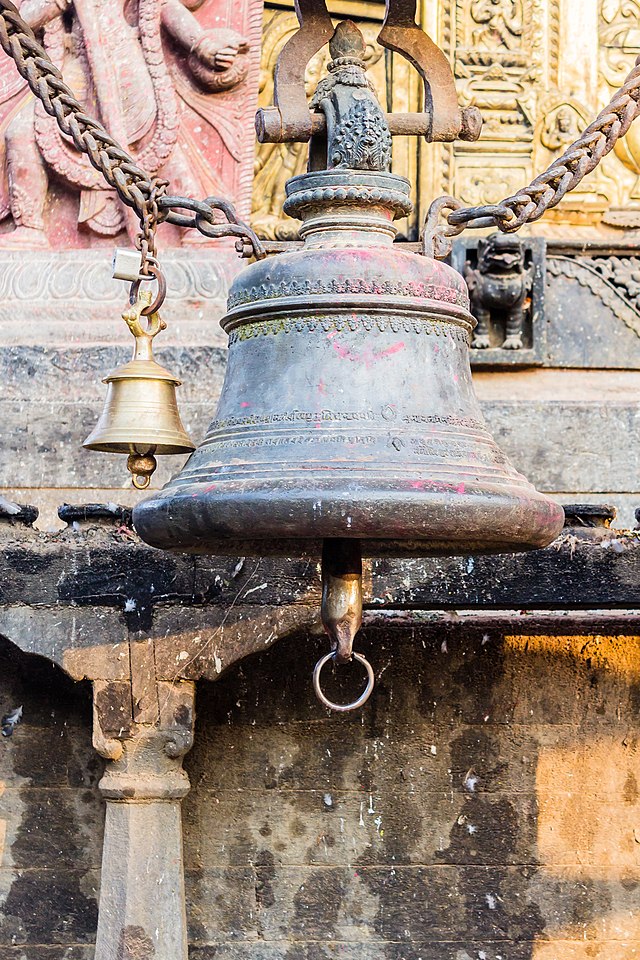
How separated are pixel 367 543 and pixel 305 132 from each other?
0.98 meters

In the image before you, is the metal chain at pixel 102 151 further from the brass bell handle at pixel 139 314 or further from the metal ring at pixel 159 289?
the brass bell handle at pixel 139 314

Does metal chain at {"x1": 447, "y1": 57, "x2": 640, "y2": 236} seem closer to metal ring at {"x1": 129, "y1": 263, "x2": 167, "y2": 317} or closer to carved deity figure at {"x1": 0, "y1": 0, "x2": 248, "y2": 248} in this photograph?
metal ring at {"x1": 129, "y1": 263, "x2": 167, "y2": 317}

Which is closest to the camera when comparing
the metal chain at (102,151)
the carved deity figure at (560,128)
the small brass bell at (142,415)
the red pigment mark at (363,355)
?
the red pigment mark at (363,355)

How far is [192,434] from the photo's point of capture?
5.85m

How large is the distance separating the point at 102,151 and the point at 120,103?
3001mm

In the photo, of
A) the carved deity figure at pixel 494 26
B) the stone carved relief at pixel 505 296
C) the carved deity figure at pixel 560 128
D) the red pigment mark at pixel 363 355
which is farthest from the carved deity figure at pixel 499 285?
the red pigment mark at pixel 363 355

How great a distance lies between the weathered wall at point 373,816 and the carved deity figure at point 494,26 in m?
3.28

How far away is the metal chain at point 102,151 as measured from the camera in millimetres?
3443

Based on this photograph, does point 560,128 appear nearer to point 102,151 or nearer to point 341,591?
point 102,151

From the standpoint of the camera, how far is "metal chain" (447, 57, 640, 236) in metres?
3.38

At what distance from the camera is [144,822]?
4660 millimetres

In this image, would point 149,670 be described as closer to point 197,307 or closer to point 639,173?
point 197,307

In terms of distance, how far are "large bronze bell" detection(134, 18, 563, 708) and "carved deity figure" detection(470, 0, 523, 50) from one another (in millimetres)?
4129

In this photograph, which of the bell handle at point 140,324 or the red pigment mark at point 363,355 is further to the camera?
the bell handle at point 140,324
